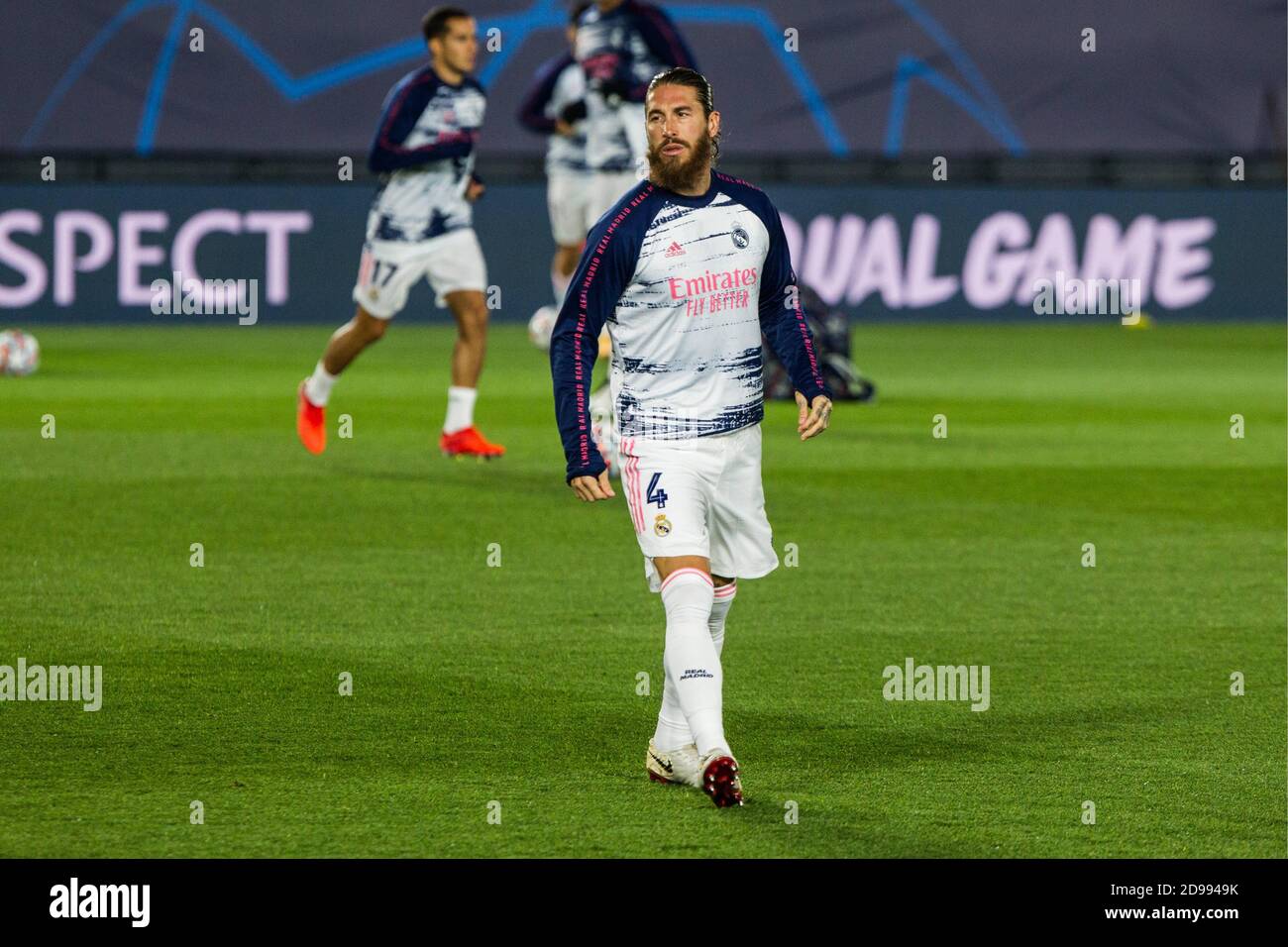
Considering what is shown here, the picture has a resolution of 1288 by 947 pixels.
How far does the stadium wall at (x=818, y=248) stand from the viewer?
25.6m

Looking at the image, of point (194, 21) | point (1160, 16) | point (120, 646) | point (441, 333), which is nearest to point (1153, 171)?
point (1160, 16)

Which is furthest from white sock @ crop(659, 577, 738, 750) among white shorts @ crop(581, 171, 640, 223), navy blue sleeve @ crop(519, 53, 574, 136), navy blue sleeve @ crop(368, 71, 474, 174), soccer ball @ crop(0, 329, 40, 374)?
soccer ball @ crop(0, 329, 40, 374)

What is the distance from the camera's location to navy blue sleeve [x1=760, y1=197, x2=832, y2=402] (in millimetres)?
5844

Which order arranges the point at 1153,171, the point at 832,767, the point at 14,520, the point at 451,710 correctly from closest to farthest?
the point at 832,767
the point at 451,710
the point at 14,520
the point at 1153,171

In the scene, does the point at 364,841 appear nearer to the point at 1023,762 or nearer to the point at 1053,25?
the point at 1023,762

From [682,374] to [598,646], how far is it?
197cm

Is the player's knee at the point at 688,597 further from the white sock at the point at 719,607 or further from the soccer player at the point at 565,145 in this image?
the soccer player at the point at 565,145

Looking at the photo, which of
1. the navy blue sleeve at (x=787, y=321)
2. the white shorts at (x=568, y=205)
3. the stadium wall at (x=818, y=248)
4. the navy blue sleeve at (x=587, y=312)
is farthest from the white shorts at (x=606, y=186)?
the stadium wall at (x=818, y=248)

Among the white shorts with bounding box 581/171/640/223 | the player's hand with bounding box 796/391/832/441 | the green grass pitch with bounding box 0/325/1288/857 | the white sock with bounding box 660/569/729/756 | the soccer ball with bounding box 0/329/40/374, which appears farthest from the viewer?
the soccer ball with bounding box 0/329/40/374

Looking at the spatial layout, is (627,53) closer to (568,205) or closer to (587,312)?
(568,205)

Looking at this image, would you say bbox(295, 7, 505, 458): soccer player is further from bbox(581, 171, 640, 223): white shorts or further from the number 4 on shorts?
the number 4 on shorts

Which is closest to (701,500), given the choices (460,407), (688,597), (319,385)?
(688,597)
